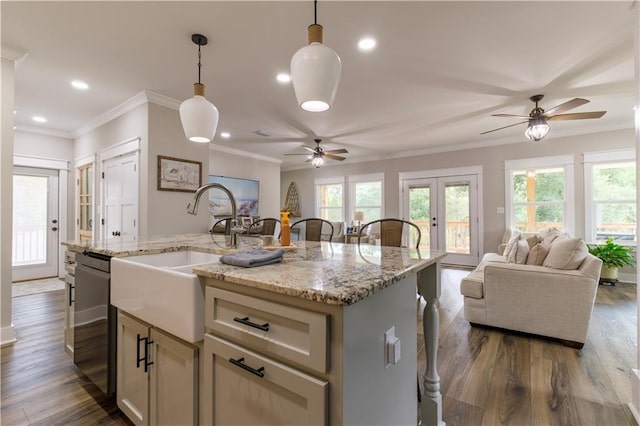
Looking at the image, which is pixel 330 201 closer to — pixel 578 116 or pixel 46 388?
pixel 578 116

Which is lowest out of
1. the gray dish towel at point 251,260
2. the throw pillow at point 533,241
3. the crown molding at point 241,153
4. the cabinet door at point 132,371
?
the cabinet door at point 132,371

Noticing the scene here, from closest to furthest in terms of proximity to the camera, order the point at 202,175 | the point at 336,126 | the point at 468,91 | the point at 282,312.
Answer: the point at 282,312, the point at 468,91, the point at 202,175, the point at 336,126

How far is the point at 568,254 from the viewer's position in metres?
2.59

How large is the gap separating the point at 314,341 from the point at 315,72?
3.19ft

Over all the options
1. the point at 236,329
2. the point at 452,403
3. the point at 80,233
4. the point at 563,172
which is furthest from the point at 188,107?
the point at 563,172

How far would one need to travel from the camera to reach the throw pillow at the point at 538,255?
110 inches

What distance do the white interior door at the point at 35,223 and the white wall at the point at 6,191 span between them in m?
2.93

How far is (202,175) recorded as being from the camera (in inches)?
155

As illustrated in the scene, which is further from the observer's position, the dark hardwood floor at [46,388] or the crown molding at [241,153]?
the crown molding at [241,153]

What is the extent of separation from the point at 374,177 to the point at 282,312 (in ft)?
21.8

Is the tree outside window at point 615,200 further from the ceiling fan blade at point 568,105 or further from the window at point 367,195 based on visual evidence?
the window at point 367,195

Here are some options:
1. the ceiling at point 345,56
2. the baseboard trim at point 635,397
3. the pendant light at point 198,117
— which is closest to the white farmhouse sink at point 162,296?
the pendant light at point 198,117

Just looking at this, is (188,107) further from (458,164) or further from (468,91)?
(458,164)

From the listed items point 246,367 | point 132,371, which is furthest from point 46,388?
point 246,367
